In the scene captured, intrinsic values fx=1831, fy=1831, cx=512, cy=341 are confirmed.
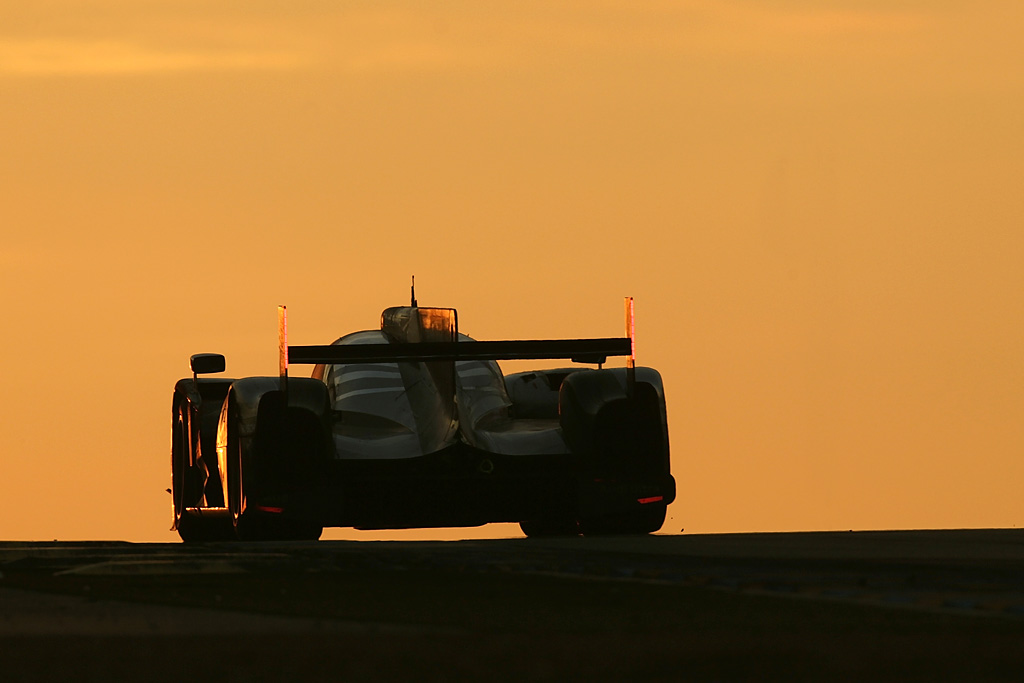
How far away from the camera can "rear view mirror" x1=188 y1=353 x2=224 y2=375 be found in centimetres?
1881

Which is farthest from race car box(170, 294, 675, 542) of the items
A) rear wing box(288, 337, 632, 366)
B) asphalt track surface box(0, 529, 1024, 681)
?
asphalt track surface box(0, 529, 1024, 681)

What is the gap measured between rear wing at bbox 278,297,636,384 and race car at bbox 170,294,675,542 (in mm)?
13

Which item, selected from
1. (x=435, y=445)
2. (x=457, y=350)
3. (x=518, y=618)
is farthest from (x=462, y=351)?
(x=518, y=618)

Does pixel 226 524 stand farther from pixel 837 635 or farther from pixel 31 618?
pixel 837 635

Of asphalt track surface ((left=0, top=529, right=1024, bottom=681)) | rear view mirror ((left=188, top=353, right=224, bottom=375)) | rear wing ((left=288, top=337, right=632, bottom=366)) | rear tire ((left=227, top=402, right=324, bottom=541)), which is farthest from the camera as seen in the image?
rear view mirror ((left=188, top=353, right=224, bottom=375))

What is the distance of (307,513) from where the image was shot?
15375 millimetres

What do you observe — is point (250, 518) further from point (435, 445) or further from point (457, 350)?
point (457, 350)

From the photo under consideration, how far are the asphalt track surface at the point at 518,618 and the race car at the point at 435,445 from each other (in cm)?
517

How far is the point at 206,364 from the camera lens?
18844 mm

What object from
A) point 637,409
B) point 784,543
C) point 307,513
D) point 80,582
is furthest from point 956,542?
point 80,582

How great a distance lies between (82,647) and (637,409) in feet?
36.8

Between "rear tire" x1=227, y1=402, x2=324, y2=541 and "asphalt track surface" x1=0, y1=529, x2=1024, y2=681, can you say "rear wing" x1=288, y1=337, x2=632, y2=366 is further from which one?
"asphalt track surface" x1=0, y1=529, x2=1024, y2=681

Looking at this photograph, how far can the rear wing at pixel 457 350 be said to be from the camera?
51.5 ft

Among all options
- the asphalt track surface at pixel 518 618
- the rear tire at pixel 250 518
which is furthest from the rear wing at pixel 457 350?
the asphalt track surface at pixel 518 618
